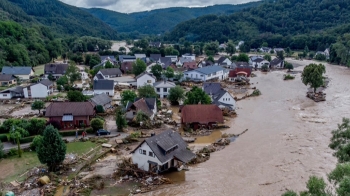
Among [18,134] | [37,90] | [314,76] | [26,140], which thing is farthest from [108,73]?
[314,76]

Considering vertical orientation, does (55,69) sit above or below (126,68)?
above

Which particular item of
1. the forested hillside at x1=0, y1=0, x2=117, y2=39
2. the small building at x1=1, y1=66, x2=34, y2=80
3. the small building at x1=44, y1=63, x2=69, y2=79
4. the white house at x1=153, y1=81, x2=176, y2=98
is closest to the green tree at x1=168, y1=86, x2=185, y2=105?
the white house at x1=153, y1=81, x2=176, y2=98

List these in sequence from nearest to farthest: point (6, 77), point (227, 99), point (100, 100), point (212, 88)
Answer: point (100, 100), point (227, 99), point (212, 88), point (6, 77)

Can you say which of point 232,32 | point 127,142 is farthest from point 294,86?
point 232,32

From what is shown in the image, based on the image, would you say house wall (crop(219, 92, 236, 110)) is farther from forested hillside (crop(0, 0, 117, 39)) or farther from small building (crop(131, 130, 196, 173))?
forested hillside (crop(0, 0, 117, 39))

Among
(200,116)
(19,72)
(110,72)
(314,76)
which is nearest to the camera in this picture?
(200,116)

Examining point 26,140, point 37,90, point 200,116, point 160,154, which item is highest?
Result: point 37,90

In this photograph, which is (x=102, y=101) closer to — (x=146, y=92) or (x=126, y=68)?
(x=146, y=92)

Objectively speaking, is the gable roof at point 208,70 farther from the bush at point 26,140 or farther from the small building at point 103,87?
the bush at point 26,140
